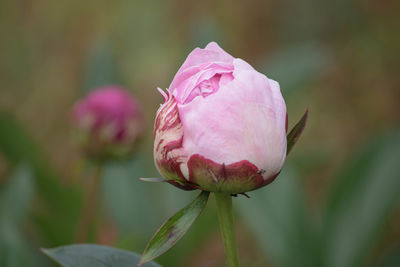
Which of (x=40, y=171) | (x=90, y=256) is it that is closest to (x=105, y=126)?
(x=40, y=171)

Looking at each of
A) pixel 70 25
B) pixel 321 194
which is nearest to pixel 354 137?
pixel 321 194

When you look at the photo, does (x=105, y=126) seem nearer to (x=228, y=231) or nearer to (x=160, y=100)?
(x=228, y=231)

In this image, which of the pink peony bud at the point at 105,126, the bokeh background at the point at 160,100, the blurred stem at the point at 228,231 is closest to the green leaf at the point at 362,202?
the bokeh background at the point at 160,100

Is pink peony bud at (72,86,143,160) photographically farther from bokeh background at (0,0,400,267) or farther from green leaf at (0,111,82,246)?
green leaf at (0,111,82,246)

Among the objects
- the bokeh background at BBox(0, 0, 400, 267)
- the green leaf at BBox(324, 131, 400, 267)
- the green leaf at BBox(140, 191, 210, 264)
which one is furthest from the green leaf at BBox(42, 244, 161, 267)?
the green leaf at BBox(324, 131, 400, 267)

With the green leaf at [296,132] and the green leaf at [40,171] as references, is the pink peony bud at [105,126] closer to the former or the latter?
the green leaf at [40,171]
